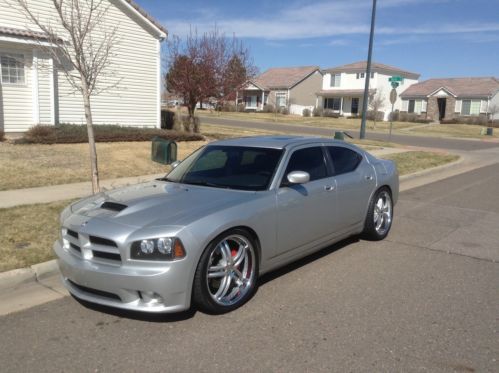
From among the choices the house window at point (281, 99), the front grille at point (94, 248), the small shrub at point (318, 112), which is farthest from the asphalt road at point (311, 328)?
the house window at point (281, 99)

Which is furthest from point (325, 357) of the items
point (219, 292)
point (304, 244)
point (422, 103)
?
point (422, 103)

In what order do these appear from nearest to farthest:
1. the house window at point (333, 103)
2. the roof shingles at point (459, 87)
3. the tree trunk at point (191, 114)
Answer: the tree trunk at point (191, 114) → the roof shingles at point (459, 87) → the house window at point (333, 103)

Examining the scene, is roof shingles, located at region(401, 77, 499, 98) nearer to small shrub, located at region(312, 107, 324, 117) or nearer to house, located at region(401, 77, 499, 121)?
house, located at region(401, 77, 499, 121)

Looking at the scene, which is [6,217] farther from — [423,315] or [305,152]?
[423,315]

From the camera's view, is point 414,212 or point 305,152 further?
point 414,212

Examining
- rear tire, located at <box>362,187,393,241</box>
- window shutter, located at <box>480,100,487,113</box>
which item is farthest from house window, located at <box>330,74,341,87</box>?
rear tire, located at <box>362,187,393,241</box>

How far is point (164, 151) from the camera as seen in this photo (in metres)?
11.9

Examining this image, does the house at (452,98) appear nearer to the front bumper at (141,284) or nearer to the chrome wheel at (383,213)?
the chrome wheel at (383,213)

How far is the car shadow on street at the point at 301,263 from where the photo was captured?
5062 millimetres

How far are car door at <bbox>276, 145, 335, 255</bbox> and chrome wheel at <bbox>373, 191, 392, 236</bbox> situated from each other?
51.1 inches

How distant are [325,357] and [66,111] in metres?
15.0

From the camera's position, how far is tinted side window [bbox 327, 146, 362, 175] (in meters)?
5.86

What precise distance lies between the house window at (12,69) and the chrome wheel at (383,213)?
12.2 metres

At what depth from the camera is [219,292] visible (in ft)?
13.7
